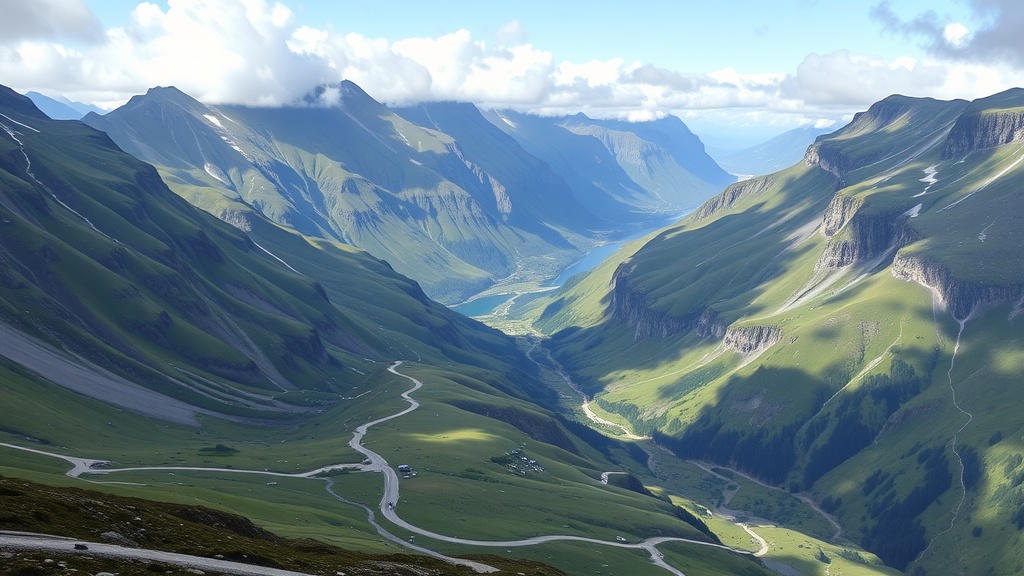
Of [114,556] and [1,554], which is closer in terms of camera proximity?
[1,554]

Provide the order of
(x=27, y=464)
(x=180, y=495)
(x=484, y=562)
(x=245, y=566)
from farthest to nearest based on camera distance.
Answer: (x=27, y=464)
(x=180, y=495)
(x=484, y=562)
(x=245, y=566)

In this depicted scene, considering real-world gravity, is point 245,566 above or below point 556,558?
above

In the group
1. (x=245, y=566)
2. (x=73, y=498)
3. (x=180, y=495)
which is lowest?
(x=180, y=495)

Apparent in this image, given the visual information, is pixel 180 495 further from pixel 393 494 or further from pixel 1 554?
pixel 1 554

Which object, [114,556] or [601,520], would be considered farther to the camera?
[601,520]

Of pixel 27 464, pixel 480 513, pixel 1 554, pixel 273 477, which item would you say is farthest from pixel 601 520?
pixel 1 554

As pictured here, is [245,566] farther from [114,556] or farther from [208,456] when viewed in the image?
[208,456]

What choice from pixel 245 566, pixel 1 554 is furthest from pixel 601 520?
pixel 1 554

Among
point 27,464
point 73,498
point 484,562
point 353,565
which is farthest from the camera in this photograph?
point 27,464

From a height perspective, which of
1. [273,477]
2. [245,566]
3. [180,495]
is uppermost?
[245,566]
